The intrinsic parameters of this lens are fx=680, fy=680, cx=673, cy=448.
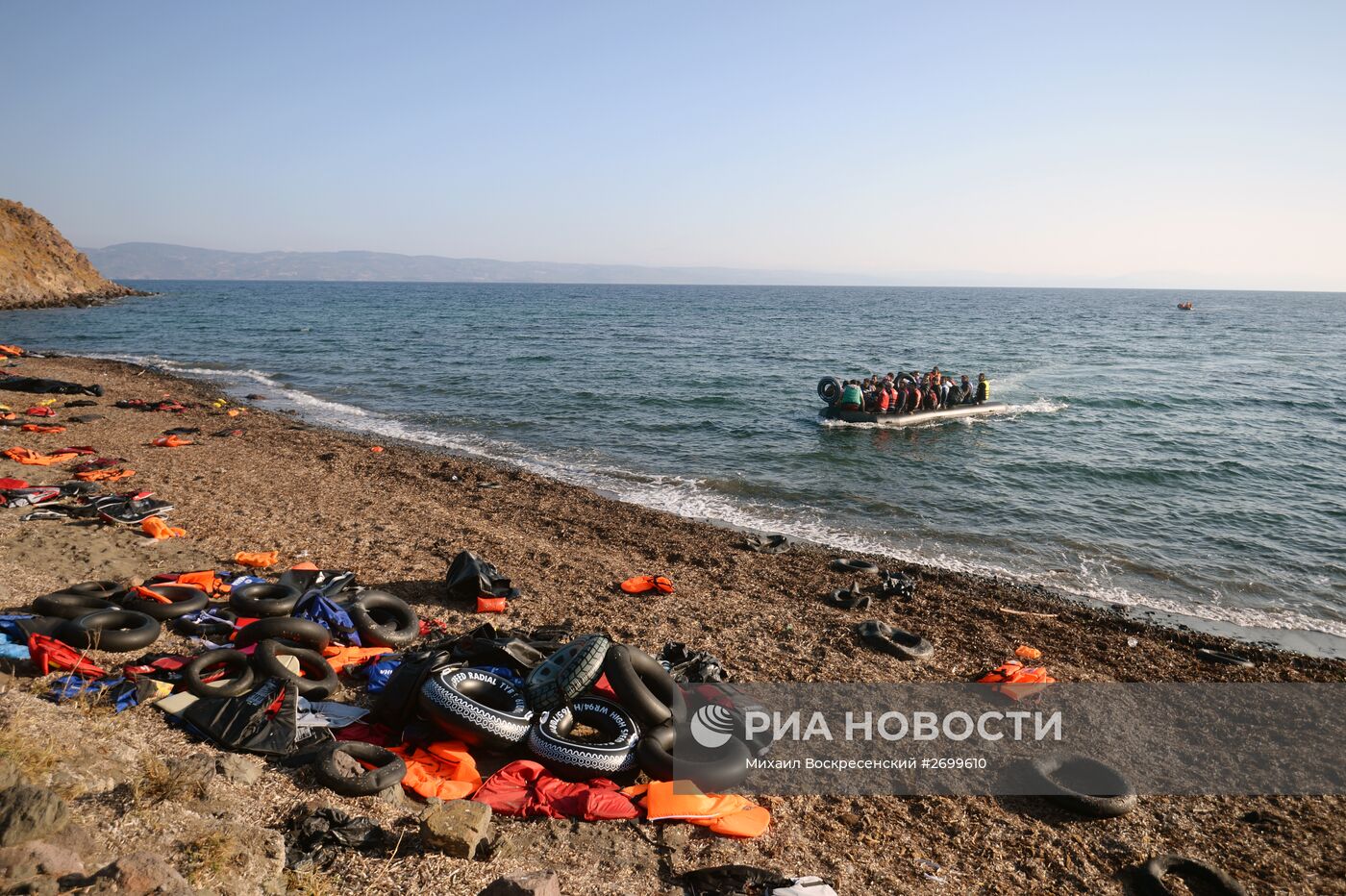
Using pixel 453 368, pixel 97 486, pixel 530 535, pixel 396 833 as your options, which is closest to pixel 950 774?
pixel 396 833

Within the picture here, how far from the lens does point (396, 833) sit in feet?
14.7

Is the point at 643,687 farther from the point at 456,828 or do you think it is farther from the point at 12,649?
the point at 12,649

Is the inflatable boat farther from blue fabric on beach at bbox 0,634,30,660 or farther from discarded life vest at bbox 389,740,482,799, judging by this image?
blue fabric on beach at bbox 0,634,30,660

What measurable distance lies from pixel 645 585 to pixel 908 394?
17391 millimetres

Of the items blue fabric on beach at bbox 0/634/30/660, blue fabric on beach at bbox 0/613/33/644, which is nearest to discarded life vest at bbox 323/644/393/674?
blue fabric on beach at bbox 0/634/30/660

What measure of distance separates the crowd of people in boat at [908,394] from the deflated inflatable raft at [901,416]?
6.6 inches

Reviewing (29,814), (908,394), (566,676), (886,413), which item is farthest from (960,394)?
(29,814)

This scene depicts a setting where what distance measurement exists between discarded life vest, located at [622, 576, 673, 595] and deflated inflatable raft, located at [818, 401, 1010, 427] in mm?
15382

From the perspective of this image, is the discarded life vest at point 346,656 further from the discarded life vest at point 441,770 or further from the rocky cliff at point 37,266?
the rocky cliff at point 37,266

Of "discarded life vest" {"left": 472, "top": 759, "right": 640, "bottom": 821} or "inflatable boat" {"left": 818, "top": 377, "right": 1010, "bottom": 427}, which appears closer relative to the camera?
"discarded life vest" {"left": 472, "top": 759, "right": 640, "bottom": 821}

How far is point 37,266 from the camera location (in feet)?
190

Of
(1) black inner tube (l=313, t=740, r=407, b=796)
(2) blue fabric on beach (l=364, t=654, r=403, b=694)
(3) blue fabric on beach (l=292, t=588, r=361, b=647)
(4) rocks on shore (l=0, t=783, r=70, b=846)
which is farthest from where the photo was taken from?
(3) blue fabric on beach (l=292, t=588, r=361, b=647)

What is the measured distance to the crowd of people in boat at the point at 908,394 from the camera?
23.6m

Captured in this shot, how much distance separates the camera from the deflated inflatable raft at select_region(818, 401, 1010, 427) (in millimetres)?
23531
